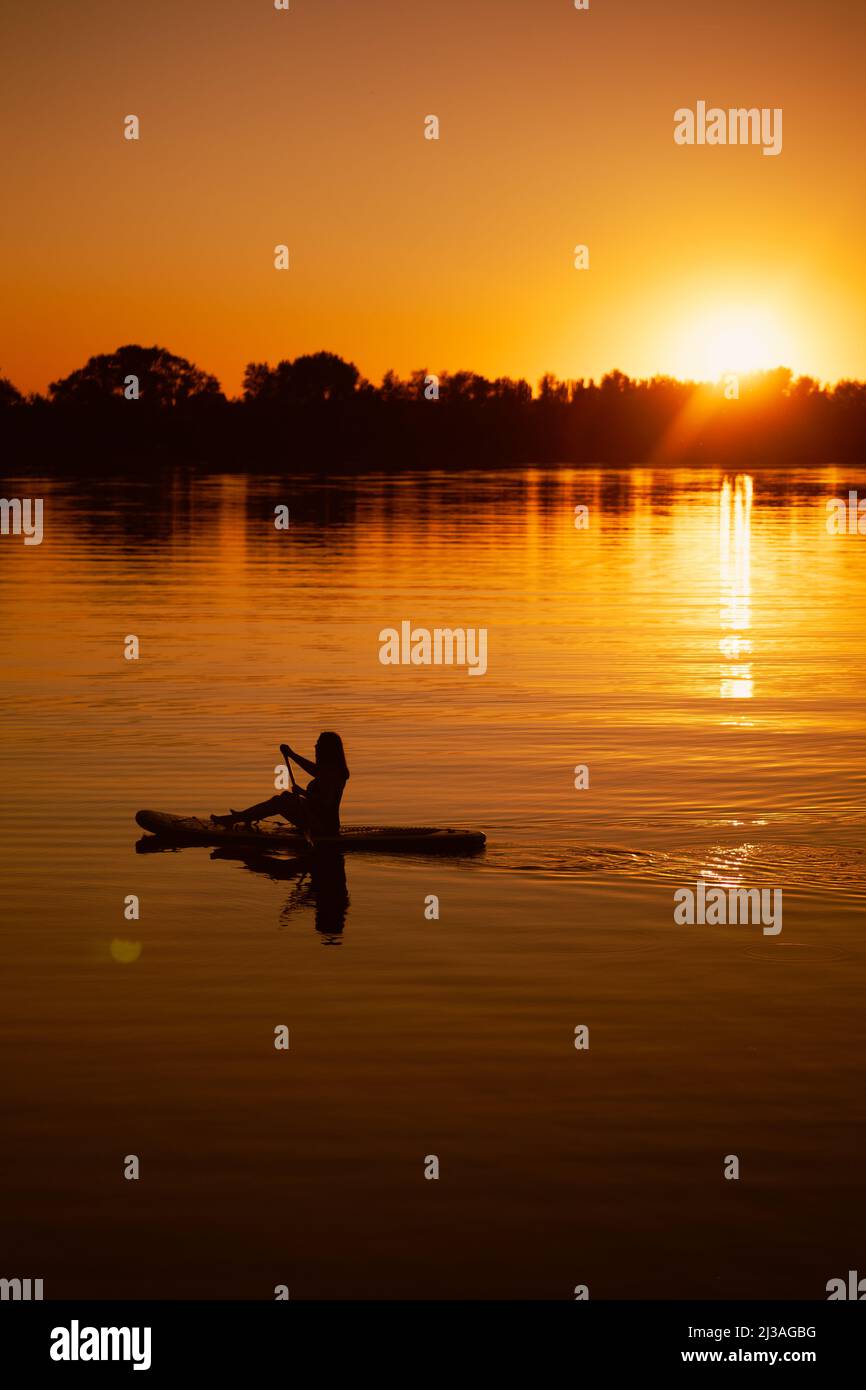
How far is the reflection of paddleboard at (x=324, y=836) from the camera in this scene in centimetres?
2072

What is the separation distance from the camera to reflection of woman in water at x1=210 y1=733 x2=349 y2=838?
20.5 metres

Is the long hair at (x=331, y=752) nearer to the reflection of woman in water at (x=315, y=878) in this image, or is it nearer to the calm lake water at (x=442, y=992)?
the reflection of woman in water at (x=315, y=878)

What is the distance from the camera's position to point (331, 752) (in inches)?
803

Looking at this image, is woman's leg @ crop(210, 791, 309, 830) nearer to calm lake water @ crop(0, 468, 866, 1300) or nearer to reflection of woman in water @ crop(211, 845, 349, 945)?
reflection of woman in water @ crop(211, 845, 349, 945)

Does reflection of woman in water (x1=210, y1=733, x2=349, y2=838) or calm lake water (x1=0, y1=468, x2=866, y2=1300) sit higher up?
reflection of woman in water (x1=210, y1=733, x2=349, y2=838)

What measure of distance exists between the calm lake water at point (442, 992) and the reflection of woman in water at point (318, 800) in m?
0.65

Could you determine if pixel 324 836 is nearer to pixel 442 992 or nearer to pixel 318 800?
pixel 318 800

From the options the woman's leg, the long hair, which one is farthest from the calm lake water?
the long hair

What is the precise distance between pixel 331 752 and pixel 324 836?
110 cm

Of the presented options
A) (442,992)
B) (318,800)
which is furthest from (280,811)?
(442,992)

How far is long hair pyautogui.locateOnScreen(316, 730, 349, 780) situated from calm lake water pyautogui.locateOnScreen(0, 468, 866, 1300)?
1.15 metres

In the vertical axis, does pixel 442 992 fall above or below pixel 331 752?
below
